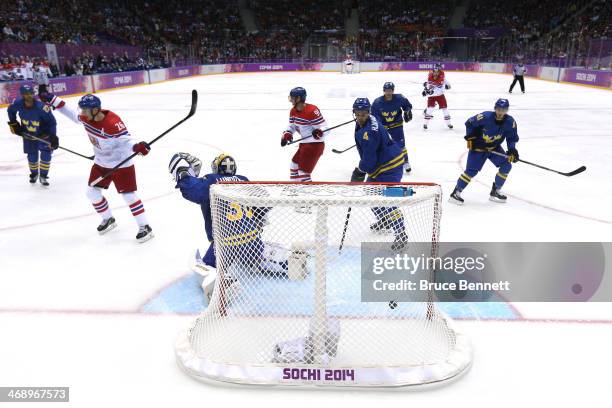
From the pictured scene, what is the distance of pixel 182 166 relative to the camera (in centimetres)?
311

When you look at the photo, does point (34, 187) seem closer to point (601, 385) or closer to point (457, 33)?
point (601, 385)

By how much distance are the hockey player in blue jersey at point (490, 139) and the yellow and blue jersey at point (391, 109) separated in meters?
1.04

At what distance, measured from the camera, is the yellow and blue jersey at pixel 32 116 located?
5.64m

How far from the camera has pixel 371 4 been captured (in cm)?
3738

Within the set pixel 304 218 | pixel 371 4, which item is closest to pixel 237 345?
pixel 304 218

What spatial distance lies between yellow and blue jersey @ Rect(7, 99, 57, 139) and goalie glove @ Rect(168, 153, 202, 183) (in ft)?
10.8

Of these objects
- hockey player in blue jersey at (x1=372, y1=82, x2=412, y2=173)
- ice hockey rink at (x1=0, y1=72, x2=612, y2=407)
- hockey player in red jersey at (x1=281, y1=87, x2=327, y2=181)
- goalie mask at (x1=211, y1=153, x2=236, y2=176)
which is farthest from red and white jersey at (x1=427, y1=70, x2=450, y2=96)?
goalie mask at (x1=211, y1=153, x2=236, y2=176)

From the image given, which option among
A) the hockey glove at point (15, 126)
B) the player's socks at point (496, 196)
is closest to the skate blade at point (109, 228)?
the hockey glove at point (15, 126)

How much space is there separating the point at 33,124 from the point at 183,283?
11.6 ft

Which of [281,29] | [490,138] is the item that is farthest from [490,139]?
[281,29]

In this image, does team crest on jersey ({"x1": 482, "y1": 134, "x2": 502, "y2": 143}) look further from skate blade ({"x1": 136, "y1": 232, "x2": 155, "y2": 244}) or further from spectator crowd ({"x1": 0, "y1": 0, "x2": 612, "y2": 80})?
spectator crowd ({"x1": 0, "y1": 0, "x2": 612, "y2": 80})

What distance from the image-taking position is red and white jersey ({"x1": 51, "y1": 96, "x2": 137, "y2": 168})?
13.3 ft

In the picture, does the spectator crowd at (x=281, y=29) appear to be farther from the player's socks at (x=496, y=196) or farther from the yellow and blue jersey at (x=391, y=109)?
the player's socks at (x=496, y=196)

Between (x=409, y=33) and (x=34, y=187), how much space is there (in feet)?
108
